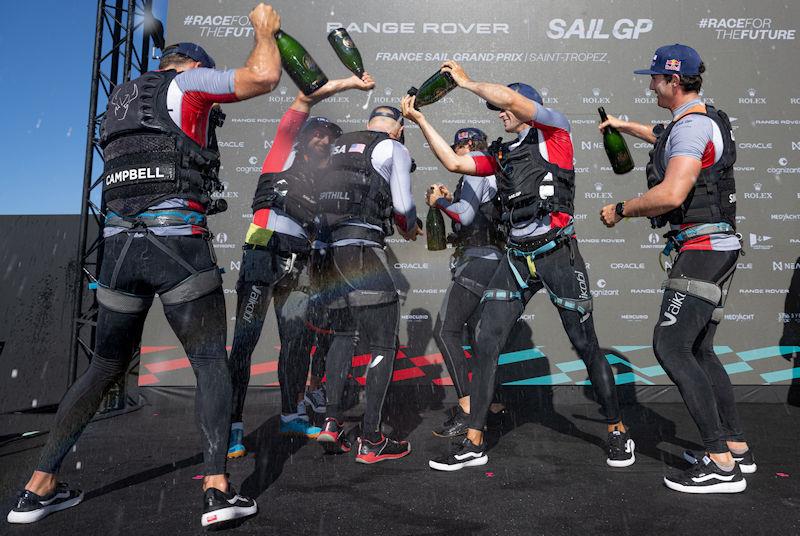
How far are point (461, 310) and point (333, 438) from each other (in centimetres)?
136

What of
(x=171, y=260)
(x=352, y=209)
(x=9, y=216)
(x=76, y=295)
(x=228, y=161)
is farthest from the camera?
(x=9, y=216)

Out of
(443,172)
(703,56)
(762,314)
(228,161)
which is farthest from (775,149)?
(228,161)

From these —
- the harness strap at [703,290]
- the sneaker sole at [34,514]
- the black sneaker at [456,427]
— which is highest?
the harness strap at [703,290]

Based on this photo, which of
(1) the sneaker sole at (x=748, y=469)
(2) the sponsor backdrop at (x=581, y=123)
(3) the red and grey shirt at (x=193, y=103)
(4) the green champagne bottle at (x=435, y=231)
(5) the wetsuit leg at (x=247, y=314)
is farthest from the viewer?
(2) the sponsor backdrop at (x=581, y=123)

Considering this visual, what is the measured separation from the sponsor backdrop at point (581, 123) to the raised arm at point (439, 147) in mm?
2255

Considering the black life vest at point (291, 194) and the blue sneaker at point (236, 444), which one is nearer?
the blue sneaker at point (236, 444)

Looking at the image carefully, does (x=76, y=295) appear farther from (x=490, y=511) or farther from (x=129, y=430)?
(x=490, y=511)

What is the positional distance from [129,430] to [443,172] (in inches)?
145

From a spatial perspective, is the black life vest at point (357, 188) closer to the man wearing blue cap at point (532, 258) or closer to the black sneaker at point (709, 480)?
the man wearing blue cap at point (532, 258)

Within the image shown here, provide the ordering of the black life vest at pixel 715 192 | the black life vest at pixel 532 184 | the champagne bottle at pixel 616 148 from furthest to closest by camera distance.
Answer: the champagne bottle at pixel 616 148
the black life vest at pixel 532 184
the black life vest at pixel 715 192

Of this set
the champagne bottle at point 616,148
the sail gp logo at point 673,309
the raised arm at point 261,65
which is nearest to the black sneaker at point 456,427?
the sail gp logo at point 673,309

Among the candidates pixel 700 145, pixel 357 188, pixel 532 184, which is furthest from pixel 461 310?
pixel 700 145

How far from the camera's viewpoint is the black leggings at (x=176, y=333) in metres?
2.03

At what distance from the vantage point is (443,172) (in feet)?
17.5
